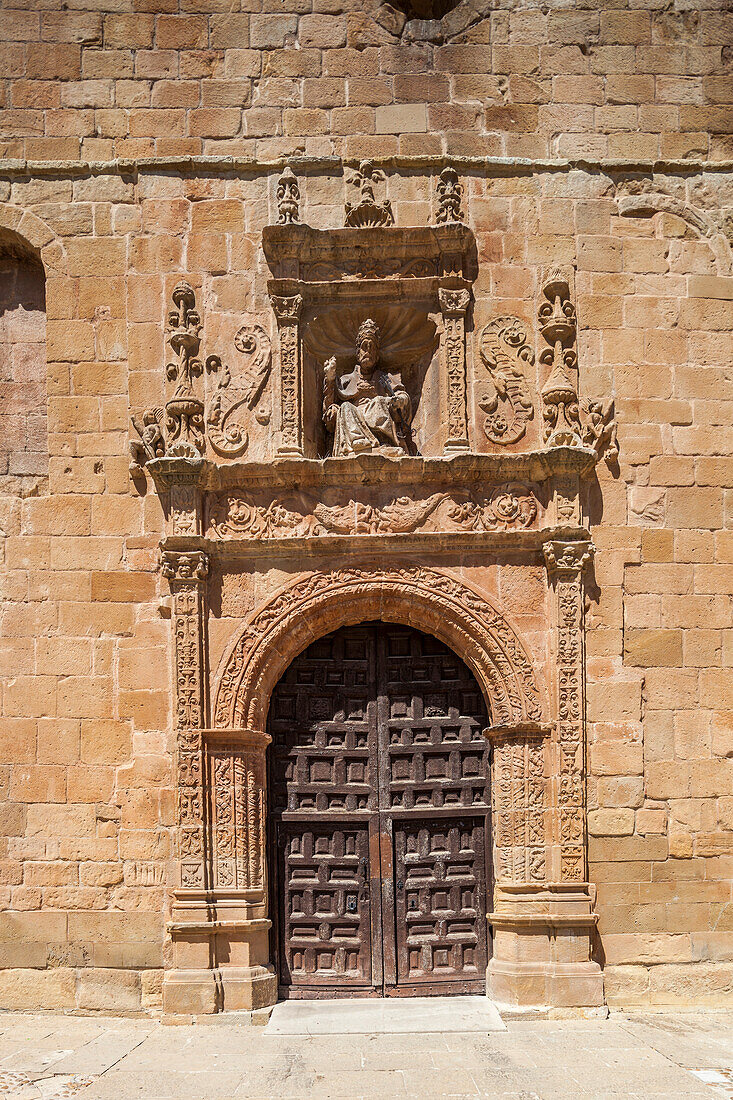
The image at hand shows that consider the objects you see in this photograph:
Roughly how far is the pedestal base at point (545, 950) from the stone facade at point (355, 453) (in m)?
0.03

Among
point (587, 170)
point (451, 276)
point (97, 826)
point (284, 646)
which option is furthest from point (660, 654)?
point (97, 826)

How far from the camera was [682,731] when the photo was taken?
23.5 ft

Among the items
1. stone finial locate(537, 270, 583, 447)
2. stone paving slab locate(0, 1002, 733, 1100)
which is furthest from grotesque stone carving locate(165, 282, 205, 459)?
stone paving slab locate(0, 1002, 733, 1100)

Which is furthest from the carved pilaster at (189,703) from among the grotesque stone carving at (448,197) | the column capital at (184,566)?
the grotesque stone carving at (448,197)

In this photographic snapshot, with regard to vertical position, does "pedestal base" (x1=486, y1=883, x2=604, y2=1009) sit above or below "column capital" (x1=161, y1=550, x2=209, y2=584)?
below

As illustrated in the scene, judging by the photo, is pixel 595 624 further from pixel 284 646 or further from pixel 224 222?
pixel 224 222

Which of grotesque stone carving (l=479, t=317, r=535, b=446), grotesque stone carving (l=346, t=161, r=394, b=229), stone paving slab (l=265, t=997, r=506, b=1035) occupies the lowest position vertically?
stone paving slab (l=265, t=997, r=506, b=1035)

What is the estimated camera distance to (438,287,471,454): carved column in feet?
23.9

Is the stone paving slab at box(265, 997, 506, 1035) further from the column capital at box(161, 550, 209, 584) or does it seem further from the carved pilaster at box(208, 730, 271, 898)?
the column capital at box(161, 550, 209, 584)

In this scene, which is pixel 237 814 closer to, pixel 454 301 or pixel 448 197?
pixel 454 301

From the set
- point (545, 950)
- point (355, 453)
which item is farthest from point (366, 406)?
point (545, 950)

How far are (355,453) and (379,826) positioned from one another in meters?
2.67

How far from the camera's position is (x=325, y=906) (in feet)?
23.7

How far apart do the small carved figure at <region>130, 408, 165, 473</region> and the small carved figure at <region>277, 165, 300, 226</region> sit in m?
1.66
